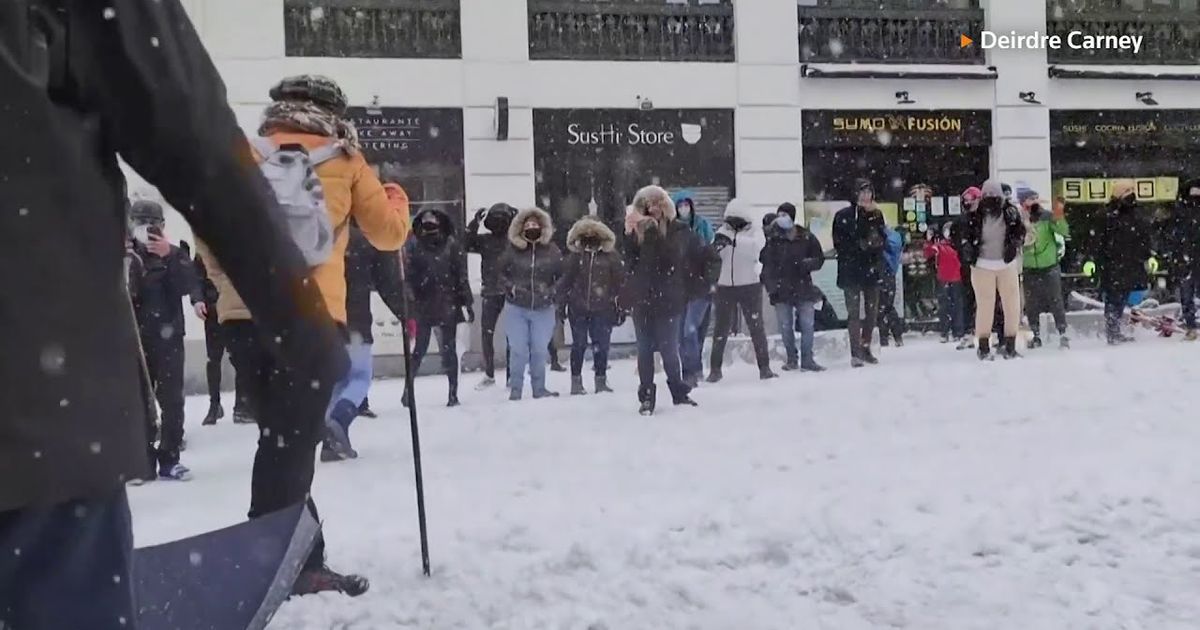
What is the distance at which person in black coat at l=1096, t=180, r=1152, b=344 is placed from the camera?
1325 cm

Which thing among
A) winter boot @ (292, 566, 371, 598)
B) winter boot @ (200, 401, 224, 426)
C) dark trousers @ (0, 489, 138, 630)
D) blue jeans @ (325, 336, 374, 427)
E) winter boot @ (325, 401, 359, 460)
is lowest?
winter boot @ (200, 401, 224, 426)

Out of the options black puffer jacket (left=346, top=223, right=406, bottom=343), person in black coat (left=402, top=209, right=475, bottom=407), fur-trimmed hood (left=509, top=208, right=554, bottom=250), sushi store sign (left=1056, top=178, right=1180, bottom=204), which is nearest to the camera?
black puffer jacket (left=346, top=223, right=406, bottom=343)

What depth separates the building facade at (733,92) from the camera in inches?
646

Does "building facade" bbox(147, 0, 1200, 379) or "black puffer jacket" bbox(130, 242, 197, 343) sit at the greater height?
"building facade" bbox(147, 0, 1200, 379)

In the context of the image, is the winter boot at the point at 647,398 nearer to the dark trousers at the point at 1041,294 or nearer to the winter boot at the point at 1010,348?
the winter boot at the point at 1010,348

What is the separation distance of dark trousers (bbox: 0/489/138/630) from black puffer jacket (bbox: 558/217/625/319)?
1025 cm

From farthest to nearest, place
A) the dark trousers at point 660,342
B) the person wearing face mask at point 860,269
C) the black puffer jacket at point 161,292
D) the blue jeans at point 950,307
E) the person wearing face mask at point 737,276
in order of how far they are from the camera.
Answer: the blue jeans at point 950,307 < the person wearing face mask at point 860,269 < the person wearing face mask at point 737,276 < the dark trousers at point 660,342 < the black puffer jacket at point 161,292

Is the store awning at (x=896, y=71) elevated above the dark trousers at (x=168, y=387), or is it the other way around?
the store awning at (x=896, y=71)

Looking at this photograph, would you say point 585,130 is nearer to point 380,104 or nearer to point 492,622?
point 380,104

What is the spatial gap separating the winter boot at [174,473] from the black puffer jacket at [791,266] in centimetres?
684

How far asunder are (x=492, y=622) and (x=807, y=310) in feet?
29.5

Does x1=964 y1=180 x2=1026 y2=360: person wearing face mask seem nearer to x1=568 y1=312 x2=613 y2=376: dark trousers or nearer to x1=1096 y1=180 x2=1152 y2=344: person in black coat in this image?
x1=1096 y1=180 x2=1152 y2=344: person in black coat

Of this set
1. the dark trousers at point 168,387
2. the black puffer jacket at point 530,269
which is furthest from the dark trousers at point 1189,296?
the dark trousers at point 168,387

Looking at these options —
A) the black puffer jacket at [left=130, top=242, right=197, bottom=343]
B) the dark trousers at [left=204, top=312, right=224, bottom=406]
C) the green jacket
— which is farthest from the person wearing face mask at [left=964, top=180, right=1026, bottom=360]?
the black puffer jacket at [left=130, top=242, right=197, bottom=343]
